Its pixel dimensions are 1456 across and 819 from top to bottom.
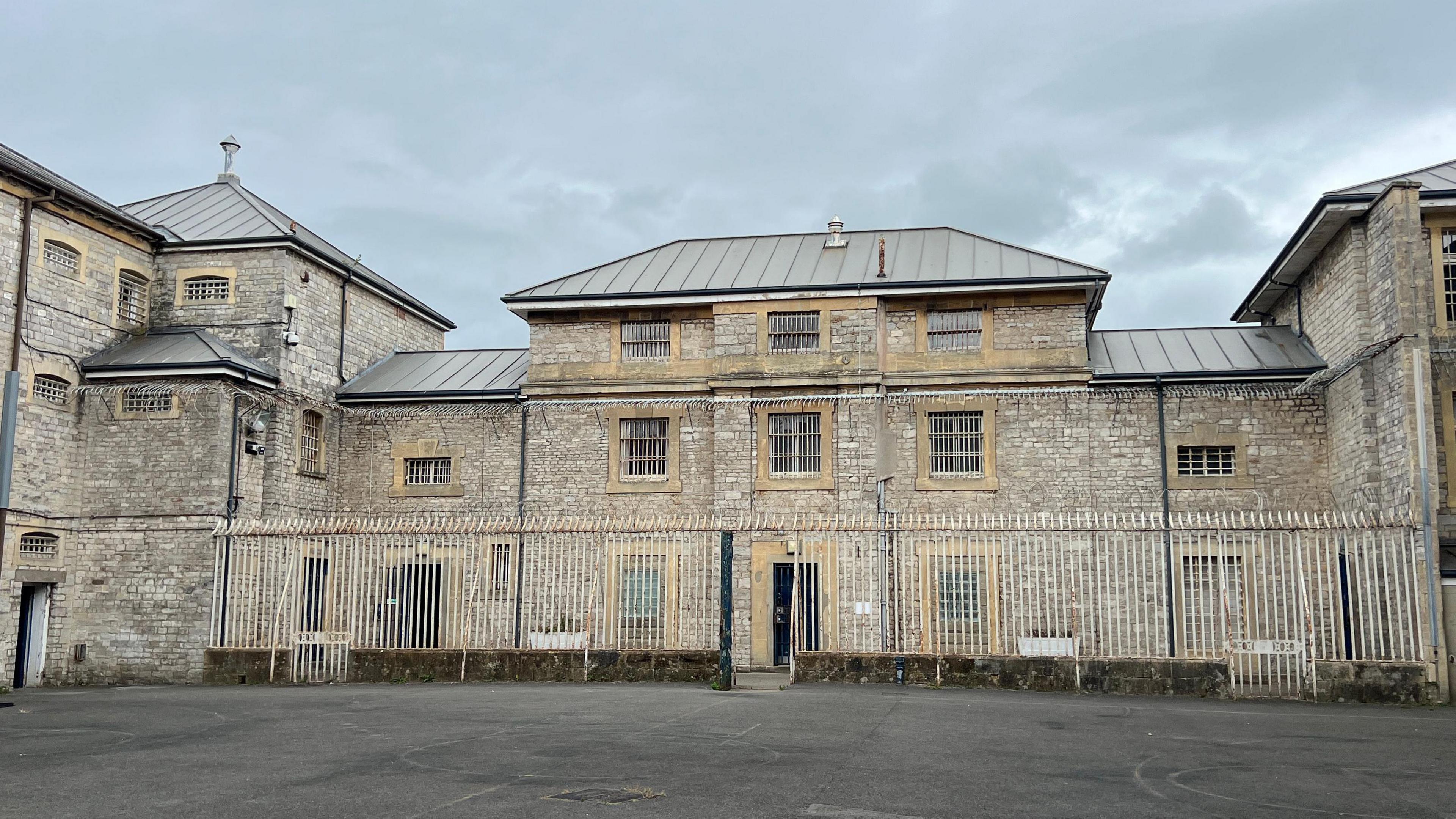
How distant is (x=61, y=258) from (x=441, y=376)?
7.58 m

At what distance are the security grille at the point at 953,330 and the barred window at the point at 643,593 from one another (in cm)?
698

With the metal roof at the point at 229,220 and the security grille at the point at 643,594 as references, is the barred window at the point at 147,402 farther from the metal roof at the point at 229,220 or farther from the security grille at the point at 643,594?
the security grille at the point at 643,594

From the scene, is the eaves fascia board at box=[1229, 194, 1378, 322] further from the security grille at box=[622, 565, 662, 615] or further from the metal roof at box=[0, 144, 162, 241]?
the metal roof at box=[0, 144, 162, 241]

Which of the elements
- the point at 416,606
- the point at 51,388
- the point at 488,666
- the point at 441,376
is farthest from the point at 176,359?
the point at 488,666

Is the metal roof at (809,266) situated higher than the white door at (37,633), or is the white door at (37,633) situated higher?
the metal roof at (809,266)

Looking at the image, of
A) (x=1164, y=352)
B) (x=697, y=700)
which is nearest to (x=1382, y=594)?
(x=1164, y=352)

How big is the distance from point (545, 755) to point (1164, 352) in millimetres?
17340

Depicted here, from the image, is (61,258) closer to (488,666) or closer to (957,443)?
(488,666)

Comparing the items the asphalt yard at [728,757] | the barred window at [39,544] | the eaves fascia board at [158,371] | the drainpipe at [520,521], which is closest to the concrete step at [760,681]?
the asphalt yard at [728,757]

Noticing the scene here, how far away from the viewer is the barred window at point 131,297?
22.9 m

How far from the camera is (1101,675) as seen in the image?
53.3 ft

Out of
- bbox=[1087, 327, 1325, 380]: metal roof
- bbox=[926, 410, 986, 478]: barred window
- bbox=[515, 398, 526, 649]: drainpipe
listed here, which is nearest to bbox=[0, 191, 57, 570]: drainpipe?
bbox=[515, 398, 526, 649]: drainpipe

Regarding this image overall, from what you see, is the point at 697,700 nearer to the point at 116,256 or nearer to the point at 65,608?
the point at 65,608

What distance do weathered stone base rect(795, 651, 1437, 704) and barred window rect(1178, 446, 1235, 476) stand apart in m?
6.65
